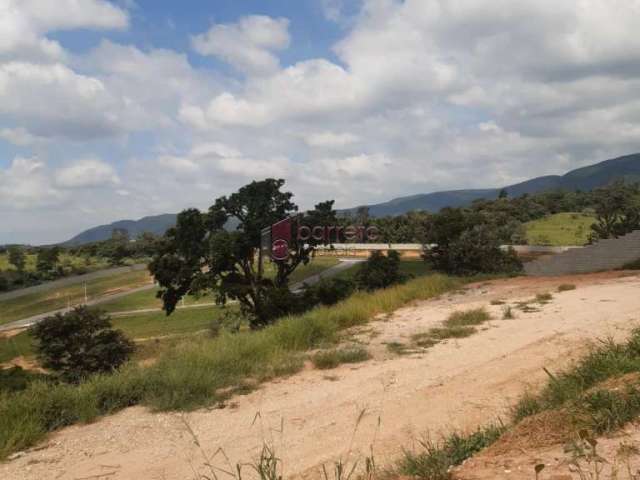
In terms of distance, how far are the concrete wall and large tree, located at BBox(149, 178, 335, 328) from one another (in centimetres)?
1150

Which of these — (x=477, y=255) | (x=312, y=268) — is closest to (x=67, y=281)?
(x=312, y=268)

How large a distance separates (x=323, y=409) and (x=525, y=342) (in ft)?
11.9

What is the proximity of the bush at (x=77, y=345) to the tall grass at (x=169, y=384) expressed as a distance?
5870 mm

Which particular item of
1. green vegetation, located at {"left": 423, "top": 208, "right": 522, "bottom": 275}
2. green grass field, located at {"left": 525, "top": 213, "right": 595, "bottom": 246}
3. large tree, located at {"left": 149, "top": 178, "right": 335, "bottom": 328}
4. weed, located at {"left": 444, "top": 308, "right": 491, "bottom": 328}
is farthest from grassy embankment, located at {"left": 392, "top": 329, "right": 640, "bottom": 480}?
green grass field, located at {"left": 525, "top": 213, "right": 595, "bottom": 246}

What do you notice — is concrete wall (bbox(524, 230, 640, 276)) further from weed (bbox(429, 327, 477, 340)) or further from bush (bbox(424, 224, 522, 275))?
weed (bbox(429, 327, 477, 340))

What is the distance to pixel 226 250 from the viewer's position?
19.5 m

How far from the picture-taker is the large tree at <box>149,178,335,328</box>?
786 inches

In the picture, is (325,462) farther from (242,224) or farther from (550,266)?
(550,266)

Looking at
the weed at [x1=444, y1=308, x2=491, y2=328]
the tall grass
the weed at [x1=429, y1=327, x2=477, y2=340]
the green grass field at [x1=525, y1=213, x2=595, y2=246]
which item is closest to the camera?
the tall grass

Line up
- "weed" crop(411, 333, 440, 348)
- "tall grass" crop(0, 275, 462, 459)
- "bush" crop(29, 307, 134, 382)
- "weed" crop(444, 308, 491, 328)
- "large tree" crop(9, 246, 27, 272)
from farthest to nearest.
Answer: "large tree" crop(9, 246, 27, 272), "bush" crop(29, 307, 134, 382), "weed" crop(444, 308, 491, 328), "weed" crop(411, 333, 440, 348), "tall grass" crop(0, 275, 462, 459)

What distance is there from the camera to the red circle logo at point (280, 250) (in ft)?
70.4

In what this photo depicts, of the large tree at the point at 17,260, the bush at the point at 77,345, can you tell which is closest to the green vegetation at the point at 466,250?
the bush at the point at 77,345

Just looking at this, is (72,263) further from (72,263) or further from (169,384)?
(169,384)

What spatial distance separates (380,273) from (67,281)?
60659 millimetres
